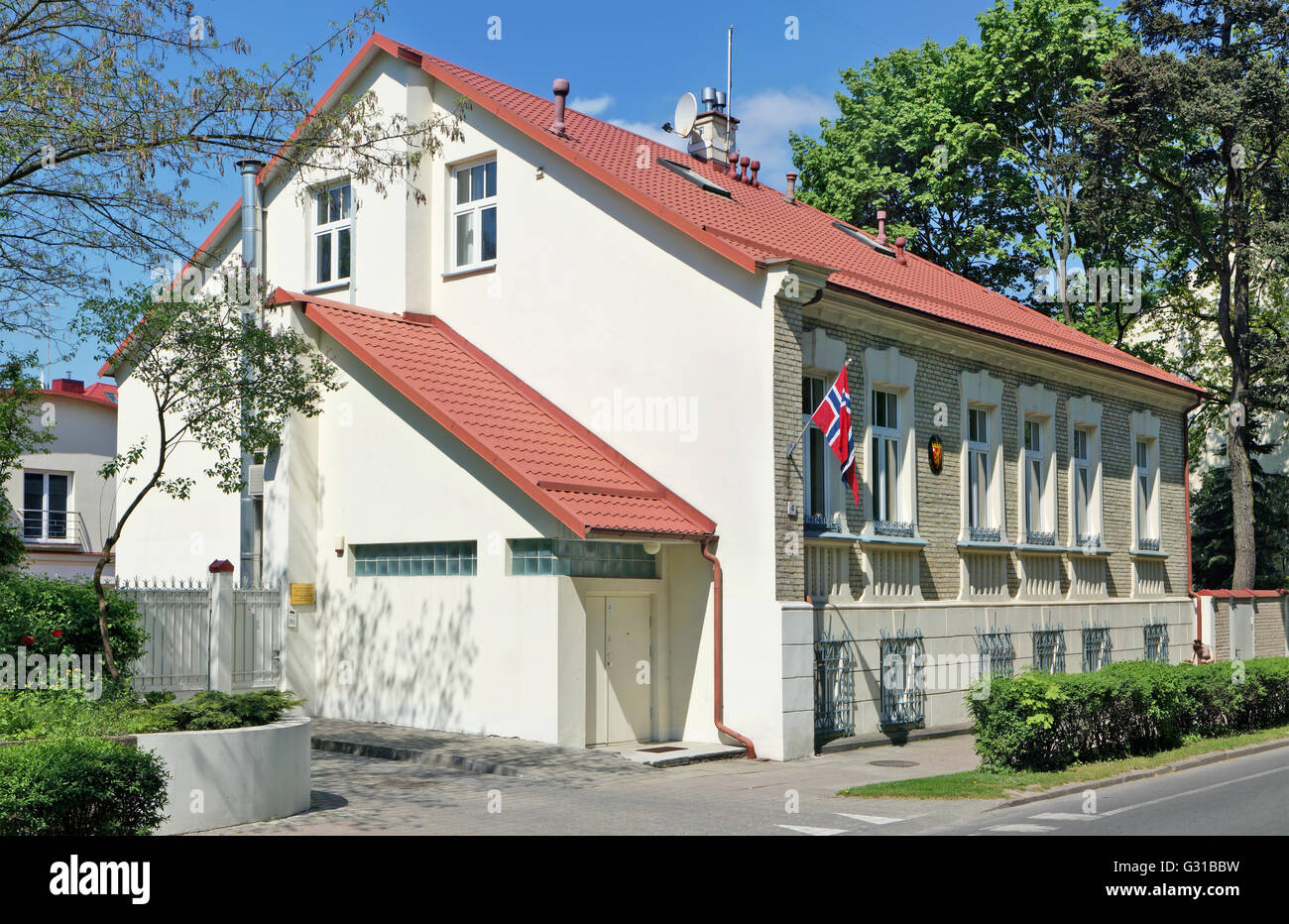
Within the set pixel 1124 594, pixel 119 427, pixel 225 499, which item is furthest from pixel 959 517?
pixel 119 427

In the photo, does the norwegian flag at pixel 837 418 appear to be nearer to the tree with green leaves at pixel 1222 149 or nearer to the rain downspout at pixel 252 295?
the rain downspout at pixel 252 295

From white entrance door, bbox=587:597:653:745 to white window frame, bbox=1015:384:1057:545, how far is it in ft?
28.5

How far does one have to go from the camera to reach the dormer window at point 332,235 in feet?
77.5

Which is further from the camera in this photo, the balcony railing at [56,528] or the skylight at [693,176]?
the balcony railing at [56,528]

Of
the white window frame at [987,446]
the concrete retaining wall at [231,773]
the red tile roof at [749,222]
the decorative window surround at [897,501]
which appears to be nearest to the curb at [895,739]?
the decorative window surround at [897,501]

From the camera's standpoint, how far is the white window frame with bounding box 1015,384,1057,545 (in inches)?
931

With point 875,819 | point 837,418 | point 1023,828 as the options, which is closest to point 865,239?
point 837,418

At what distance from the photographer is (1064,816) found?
1259cm

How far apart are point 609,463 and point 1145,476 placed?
1524 cm

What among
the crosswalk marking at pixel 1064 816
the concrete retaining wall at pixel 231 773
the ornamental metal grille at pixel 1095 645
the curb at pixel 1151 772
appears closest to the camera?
the concrete retaining wall at pixel 231 773

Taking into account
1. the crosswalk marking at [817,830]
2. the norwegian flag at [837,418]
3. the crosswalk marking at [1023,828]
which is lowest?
the crosswalk marking at [817,830]

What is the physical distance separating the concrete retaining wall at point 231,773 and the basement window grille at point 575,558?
5.19 m

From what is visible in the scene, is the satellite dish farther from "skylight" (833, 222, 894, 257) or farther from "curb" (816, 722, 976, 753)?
"curb" (816, 722, 976, 753)

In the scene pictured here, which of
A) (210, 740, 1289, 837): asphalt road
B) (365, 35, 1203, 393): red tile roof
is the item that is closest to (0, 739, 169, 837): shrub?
(210, 740, 1289, 837): asphalt road
